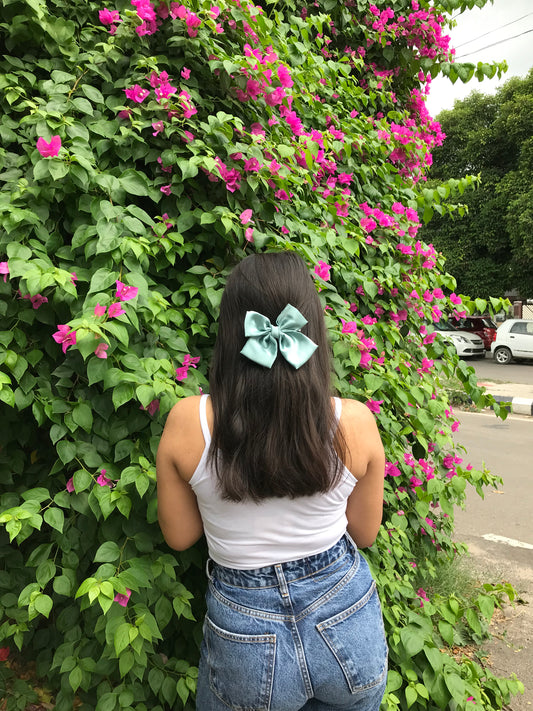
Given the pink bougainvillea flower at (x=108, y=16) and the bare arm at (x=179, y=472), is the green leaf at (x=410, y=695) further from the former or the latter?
the pink bougainvillea flower at (x=108, y=16)

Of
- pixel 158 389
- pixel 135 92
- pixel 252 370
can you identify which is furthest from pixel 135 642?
pixel 135 92

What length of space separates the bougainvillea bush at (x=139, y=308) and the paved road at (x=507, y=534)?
64 centimetres

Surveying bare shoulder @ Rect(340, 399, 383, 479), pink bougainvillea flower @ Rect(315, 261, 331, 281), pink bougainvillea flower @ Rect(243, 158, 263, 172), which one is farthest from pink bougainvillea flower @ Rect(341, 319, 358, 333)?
bare shoulder @ Rect(340, 399, 383, 479)

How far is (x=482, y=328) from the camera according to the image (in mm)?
19266

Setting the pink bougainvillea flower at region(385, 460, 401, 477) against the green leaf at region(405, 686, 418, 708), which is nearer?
the green leaf at region(405, 686, 418, 708)

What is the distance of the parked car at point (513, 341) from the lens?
16.7 metres

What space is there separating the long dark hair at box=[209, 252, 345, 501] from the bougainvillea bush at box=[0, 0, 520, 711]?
1.28ft

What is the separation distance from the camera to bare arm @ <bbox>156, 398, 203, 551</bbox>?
4.11ft

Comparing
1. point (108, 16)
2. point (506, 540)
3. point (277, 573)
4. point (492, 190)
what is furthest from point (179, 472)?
point (492, 190)

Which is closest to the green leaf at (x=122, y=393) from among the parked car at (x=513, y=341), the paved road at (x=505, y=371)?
the paved road at (x=505, y=371)

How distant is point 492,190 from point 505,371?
7.53m

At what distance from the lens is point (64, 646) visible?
66.9 inches

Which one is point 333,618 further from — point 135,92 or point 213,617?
point 135,92

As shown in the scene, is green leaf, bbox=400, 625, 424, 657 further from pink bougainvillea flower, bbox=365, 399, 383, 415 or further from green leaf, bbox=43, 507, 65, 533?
green leaf, bbox=43, 507, 65, 533
